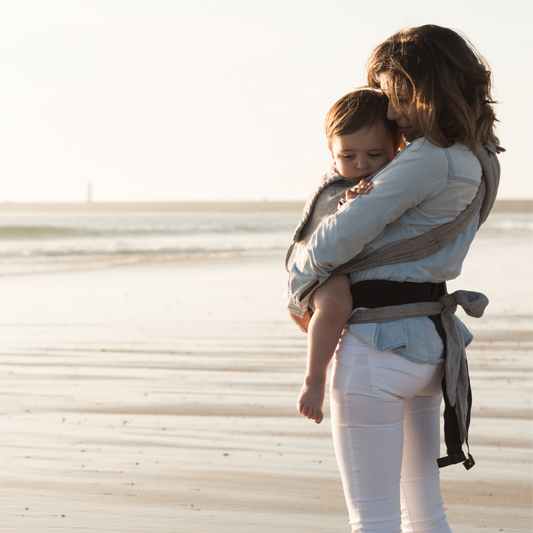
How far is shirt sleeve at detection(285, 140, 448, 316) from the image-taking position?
5.52 ft

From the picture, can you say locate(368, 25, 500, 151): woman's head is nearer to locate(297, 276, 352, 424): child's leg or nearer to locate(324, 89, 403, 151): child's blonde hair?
locate(324, 89, 403, 151): child's blonde hair

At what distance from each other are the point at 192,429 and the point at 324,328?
2.65 m

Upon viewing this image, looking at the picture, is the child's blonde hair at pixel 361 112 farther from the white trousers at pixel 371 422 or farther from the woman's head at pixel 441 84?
the white trousers at pixel 371 422

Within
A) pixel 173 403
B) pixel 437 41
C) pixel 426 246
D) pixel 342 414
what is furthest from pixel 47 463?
pixel 437 41

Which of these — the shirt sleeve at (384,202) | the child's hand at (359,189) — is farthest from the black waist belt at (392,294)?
the child's hand at (359,189)

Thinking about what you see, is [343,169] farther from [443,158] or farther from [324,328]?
[324,328]

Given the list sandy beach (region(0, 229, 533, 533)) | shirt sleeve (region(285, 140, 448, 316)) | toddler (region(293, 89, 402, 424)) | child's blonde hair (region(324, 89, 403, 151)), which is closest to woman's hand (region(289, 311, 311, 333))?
toddler (region(293, 89, 402, 424))

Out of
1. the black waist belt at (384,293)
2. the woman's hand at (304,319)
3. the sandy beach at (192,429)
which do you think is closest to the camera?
the black waist belt at (384,293)

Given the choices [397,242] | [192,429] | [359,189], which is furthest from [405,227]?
[192,429]

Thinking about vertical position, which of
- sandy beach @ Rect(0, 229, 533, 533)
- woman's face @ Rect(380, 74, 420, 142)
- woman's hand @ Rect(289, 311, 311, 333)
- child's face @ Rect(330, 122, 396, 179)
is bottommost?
sandy beach @ Rect(0, 229, 533, 533)

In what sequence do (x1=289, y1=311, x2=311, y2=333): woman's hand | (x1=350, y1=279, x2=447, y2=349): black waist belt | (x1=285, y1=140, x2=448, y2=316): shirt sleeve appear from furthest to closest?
1. (x1=289, y1=311, x2=311, y2=333): woman's hand
2. (x1=350, y1=279, x2=447, y2=349): black waist belt
3. (x1=285, y1=140, x2=448, y2=316): shirt sleeve

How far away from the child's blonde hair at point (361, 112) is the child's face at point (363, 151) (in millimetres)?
13

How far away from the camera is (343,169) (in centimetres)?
193

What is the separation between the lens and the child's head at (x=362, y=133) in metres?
1.88
